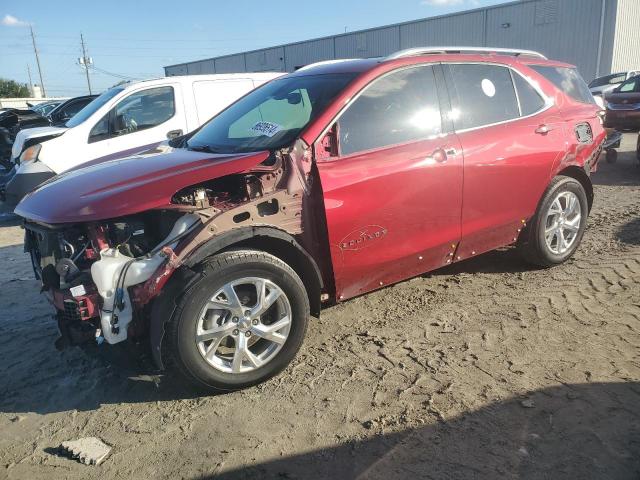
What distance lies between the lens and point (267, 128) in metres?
3.67

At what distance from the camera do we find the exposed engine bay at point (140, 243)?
282 cm

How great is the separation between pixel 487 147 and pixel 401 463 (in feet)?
8.32

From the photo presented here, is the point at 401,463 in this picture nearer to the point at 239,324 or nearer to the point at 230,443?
the point at 230,443

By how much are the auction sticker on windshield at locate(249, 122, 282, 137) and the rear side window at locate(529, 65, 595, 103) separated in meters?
2.57

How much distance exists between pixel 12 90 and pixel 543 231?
70.1 meters

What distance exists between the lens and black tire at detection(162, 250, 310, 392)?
2.82 meters

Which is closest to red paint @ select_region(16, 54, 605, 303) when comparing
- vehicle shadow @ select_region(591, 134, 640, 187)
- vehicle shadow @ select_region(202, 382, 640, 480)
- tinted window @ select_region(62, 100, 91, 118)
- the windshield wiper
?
the windshield wiper

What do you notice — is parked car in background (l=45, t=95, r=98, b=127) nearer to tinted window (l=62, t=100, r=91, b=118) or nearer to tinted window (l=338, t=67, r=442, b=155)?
tinted window (l=62, t=100, r=91, b=118)

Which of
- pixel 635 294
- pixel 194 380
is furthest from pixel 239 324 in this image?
pixel 635 294

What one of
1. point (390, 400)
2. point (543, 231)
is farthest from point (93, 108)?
point (390, 400)

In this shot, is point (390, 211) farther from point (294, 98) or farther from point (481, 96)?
point (481, 96)

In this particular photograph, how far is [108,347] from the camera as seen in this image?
363 cm

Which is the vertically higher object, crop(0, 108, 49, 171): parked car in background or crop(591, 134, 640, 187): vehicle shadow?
crop(0, 108, 49, 171): parked car in background

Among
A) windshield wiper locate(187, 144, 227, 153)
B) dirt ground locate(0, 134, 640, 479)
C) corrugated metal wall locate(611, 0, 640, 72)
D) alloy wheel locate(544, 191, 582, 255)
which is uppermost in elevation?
corrugated metal wall locate(611, 0, 640, 72)
